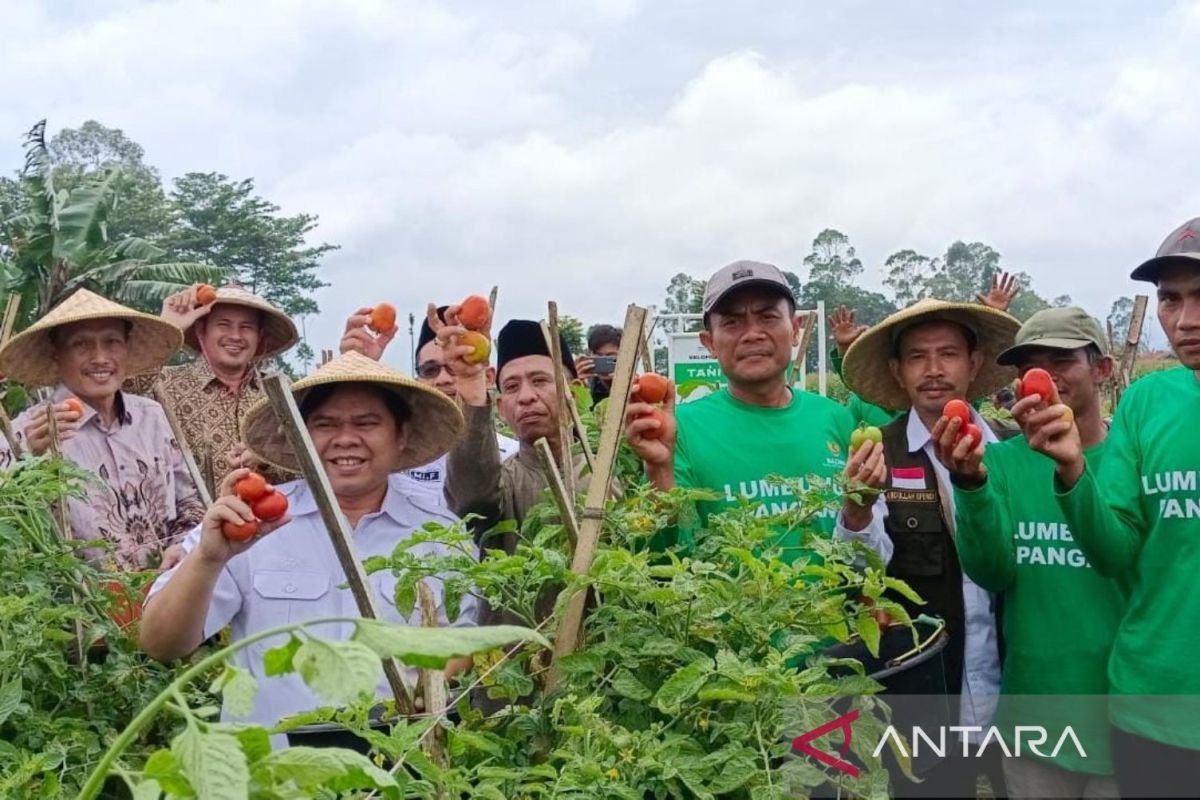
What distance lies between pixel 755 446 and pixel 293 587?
117cm

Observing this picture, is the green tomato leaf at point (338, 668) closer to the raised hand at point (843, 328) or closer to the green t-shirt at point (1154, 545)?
the green t-shirt at point (1154, 545)

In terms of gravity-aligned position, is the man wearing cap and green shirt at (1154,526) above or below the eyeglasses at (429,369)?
below

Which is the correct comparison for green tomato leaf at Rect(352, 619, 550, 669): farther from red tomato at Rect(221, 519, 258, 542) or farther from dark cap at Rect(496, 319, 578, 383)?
dark cap at Rect(496, 319, 578, 383)

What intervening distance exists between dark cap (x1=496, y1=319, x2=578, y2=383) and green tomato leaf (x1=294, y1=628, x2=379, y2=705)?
2361mm

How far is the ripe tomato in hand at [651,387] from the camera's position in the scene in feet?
7.30

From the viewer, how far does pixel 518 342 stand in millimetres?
3053

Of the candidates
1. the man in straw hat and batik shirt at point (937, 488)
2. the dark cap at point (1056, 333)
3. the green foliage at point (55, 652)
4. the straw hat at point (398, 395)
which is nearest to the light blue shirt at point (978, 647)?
the man in straw hat and batik shirt at point (937, 488)

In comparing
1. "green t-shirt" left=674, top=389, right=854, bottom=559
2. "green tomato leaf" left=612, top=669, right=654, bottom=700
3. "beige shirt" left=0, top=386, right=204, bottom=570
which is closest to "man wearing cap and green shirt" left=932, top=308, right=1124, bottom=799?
"green t-shirt" left=674, top=389, right=854, bottom=559

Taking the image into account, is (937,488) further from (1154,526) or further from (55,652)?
(55,652)

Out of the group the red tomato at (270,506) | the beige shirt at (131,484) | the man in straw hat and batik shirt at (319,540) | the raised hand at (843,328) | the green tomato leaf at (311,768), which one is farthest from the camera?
the raised hand at (843,328)

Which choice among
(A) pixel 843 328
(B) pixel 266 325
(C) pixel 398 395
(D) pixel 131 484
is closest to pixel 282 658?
(C) pixel 398 395

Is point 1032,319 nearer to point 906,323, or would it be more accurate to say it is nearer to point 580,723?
point 906,323

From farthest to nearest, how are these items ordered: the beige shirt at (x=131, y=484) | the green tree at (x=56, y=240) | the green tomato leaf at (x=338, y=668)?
the green tree at (x=56, y=240) → the beige shirt at (x=131, y=484) → the green tomato leaf at (x=338, y=668)

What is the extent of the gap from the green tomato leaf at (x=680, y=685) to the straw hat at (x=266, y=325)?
9.21ft
